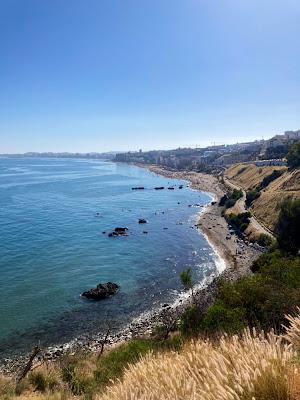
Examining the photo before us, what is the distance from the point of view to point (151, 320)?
3191 cm

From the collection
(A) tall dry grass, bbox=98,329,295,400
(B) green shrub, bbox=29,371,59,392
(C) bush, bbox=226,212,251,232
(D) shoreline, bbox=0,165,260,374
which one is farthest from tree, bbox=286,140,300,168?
(A) tall dry grass, bbox=98,329,295,400

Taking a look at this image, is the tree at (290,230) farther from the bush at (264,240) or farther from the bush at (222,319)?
the bush at (222,319)

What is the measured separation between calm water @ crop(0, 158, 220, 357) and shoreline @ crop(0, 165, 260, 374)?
41.7 inches

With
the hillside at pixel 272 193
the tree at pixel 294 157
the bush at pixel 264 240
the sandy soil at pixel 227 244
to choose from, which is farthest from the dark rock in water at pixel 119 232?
the tree at pixel 294 157

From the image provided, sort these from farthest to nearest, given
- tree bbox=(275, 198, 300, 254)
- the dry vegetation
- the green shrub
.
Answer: tree bbox=(275, 198, 300, 254), the green shrub, the dry vegetation

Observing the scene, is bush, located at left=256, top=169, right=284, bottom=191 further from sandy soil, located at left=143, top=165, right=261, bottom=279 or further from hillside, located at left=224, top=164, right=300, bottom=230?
sandy soil, located at left=143, top=165, right=261, bottom=279

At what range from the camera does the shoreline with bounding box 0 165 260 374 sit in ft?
88.5

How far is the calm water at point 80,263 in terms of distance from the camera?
31.9 m

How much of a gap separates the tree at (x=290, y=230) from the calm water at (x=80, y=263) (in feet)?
29.3

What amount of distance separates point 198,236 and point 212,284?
2100 cm

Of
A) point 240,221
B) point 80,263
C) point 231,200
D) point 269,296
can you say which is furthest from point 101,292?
point 231,200

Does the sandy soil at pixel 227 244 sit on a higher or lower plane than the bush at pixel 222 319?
lower

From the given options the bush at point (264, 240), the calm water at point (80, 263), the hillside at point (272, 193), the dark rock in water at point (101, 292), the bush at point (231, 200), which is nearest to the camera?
the calm water at point (80, 263)

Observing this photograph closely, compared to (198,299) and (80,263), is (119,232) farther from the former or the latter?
(198,299)
